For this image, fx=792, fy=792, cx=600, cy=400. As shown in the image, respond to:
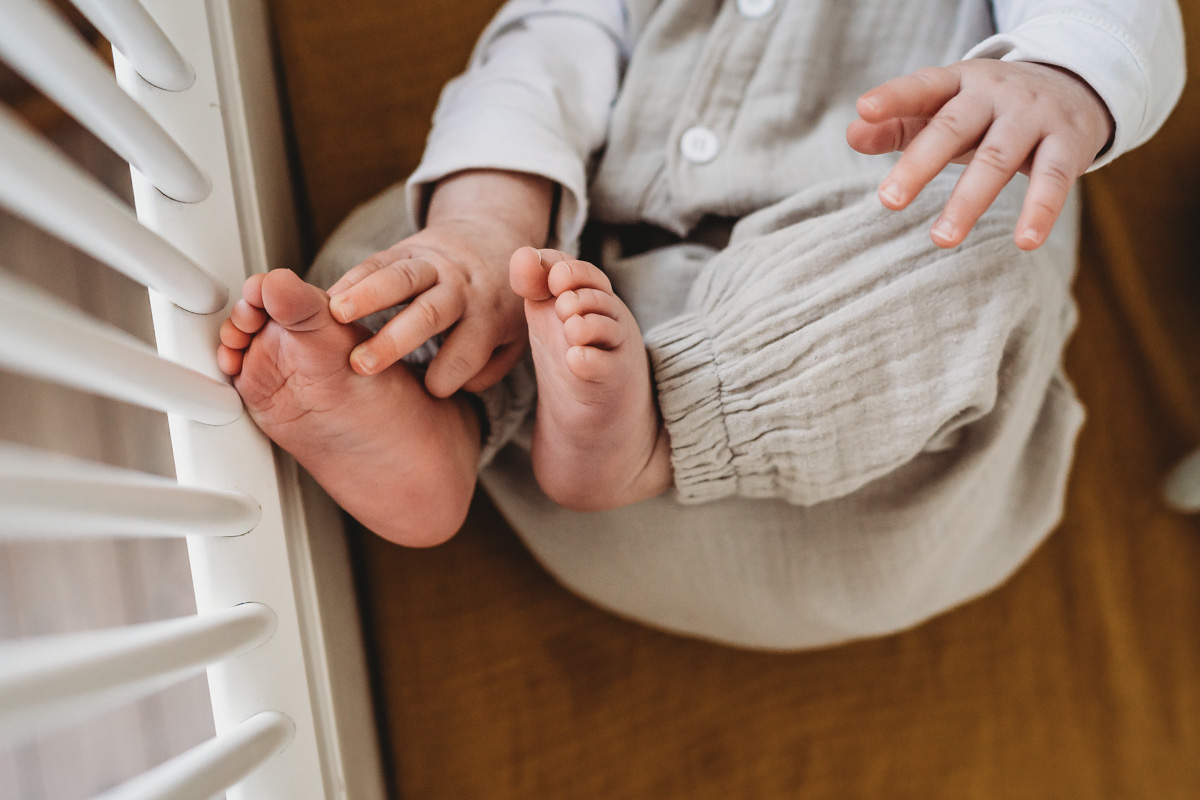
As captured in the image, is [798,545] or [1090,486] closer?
[798,545]

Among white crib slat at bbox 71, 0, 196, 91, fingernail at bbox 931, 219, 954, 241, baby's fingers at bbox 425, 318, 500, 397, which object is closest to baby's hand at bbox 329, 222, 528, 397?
baby's fingers at bbox 425, 318, 500, 397

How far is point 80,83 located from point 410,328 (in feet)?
0.53

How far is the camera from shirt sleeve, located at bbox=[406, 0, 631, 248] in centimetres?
50

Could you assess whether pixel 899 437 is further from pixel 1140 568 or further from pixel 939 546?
pixel 1140 568

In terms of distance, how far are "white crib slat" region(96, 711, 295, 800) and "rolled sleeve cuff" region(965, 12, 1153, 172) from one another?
20.2 inches

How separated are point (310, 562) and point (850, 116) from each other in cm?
45

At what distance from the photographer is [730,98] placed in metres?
0.55

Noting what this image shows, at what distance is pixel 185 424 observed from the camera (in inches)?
14.0

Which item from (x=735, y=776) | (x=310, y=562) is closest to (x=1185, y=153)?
(x=735, y=776)

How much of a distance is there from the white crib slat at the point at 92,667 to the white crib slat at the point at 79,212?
139 mm

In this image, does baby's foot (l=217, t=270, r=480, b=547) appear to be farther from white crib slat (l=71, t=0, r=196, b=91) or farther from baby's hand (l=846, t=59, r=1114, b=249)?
baby's hand (l=846, t=59, r=1114, b=249)

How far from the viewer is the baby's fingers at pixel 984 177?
0.38 meters

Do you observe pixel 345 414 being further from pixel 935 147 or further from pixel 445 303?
pixel 935 147

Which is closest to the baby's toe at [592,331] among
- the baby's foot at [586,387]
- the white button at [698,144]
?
the baby's foot at [586,387]
